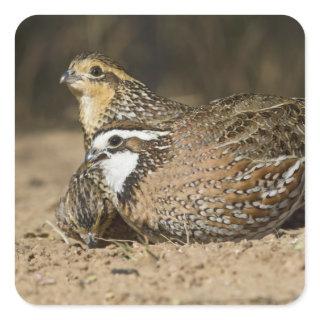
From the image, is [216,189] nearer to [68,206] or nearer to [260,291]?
[260,291]

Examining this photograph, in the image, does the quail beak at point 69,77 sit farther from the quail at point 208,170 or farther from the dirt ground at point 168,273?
the dirt ground at point 168,273

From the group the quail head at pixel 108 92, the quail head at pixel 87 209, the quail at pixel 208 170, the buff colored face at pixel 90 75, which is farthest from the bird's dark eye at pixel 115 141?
the buff colored face at pixel 90 75

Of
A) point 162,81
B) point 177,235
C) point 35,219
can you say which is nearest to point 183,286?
point 177,235

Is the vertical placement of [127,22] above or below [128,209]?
above

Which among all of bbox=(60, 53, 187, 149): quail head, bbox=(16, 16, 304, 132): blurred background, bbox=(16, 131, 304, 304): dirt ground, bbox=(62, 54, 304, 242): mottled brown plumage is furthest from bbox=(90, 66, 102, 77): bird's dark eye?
bbox=(16, 131, 304, 304): dirt ground

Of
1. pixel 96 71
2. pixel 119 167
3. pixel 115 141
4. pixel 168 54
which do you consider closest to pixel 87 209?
pixel 119 167
